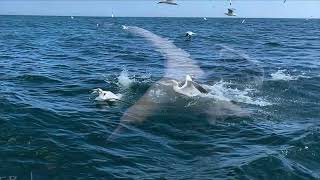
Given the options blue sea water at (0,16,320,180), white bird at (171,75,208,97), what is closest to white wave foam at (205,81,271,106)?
blue sea water at (0,16,320,180)

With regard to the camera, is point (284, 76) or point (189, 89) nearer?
point (189, 89)

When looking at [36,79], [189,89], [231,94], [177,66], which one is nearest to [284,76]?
[177,66]

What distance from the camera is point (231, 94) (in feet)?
48.5

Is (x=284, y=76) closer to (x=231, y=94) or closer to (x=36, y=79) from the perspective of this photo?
(x=231, y=94)

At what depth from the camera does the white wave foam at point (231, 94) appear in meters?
13.7

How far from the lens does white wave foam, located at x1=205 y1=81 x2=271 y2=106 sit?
539 inches

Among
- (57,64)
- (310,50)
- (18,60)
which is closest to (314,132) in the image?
(57,64)

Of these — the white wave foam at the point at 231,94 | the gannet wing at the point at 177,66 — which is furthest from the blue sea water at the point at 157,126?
the gannet wing at the point at 177,66

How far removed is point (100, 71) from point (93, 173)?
11653 mm

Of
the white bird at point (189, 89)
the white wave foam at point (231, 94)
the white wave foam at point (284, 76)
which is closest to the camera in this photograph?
the white wave foam at point (231, 94)

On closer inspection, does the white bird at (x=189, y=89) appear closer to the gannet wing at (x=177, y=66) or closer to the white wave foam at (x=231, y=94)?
the white wave foam at (x=231, y=94)

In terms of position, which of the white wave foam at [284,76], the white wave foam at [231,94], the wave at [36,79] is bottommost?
the wave at [36,79]

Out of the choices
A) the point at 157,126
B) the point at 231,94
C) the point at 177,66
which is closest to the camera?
the point at 157,126

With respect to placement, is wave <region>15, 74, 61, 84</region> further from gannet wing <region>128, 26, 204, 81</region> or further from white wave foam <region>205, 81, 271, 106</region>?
white wave foam <region>205, 81, 271, 106</region>
